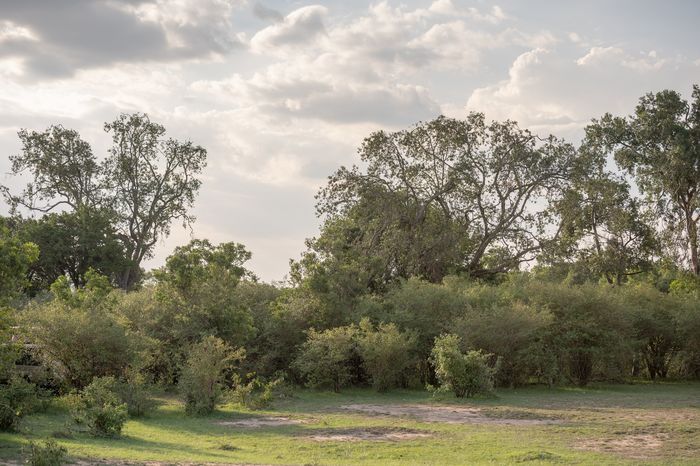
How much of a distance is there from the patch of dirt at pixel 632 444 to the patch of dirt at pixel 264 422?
728 centimetres

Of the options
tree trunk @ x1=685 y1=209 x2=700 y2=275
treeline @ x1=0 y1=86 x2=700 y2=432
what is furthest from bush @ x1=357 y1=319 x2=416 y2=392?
tree trunk @ x1=685 y1=209 x2=700 y2=275

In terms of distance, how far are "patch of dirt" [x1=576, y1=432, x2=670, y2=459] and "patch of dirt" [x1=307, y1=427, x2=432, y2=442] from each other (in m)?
3.52

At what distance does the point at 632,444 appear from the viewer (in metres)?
15.9

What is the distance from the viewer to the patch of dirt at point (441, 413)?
1970 centimetres

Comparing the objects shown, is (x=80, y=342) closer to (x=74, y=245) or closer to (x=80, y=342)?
(x=80, y=342)

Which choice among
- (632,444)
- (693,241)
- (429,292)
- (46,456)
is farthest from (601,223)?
(46,456)

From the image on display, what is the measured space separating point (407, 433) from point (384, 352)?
9.85 meters

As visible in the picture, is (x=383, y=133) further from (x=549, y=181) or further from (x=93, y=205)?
(x=93, y=205)

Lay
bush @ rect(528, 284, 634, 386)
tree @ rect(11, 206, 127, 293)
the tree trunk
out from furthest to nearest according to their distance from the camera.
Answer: tree @ rect(11, 206, 127, 293), the tree trunk, bush @ rect(528, 284, 634, 386)

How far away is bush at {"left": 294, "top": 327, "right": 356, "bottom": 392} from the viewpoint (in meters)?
27.9

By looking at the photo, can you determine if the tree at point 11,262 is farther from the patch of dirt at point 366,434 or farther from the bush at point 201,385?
the bush at point 201,385

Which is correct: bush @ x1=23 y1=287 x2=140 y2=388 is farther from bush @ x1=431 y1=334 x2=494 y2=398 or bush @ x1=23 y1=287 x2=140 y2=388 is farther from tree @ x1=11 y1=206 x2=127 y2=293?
tree @ x1=11 y1=206 x2=127 y2=293

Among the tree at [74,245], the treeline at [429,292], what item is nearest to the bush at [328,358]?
the treeline at [429,292]

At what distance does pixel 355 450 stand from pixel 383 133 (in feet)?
81.4
